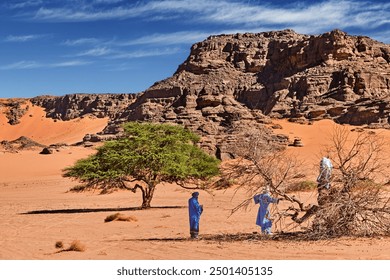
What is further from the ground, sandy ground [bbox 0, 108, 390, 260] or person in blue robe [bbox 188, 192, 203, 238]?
person in blue robe [bbox 188, 192, 203, 238]

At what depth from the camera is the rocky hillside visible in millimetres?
54100

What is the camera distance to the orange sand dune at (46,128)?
4498 inches

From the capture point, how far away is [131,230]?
635 inches

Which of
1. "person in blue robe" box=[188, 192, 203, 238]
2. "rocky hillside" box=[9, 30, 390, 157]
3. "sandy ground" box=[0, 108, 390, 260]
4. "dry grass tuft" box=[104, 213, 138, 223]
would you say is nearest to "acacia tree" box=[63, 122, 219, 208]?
"sandy ground" box=[0, 108, 390, 260]

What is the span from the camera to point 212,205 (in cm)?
2409

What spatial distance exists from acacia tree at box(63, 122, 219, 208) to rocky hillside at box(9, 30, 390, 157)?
1585 cm

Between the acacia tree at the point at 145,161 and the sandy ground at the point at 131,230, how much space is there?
1356mm

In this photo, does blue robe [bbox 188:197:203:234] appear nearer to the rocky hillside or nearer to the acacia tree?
the acacia tree

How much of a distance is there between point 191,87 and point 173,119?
75.3 feet

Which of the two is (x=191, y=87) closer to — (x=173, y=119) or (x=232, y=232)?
(x=173, y=119)

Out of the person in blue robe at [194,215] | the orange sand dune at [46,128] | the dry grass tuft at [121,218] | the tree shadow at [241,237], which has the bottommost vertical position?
the dry grass tuft at [121,218]

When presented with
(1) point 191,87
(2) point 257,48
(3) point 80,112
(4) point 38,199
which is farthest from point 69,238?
(3) point 80,112

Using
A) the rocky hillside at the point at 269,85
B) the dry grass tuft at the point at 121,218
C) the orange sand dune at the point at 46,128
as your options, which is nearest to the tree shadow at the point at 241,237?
the dry grass tuft at the point at 121,218

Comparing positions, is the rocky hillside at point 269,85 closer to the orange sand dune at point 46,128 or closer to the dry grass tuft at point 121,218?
the dry grass tuft at point 121,218
